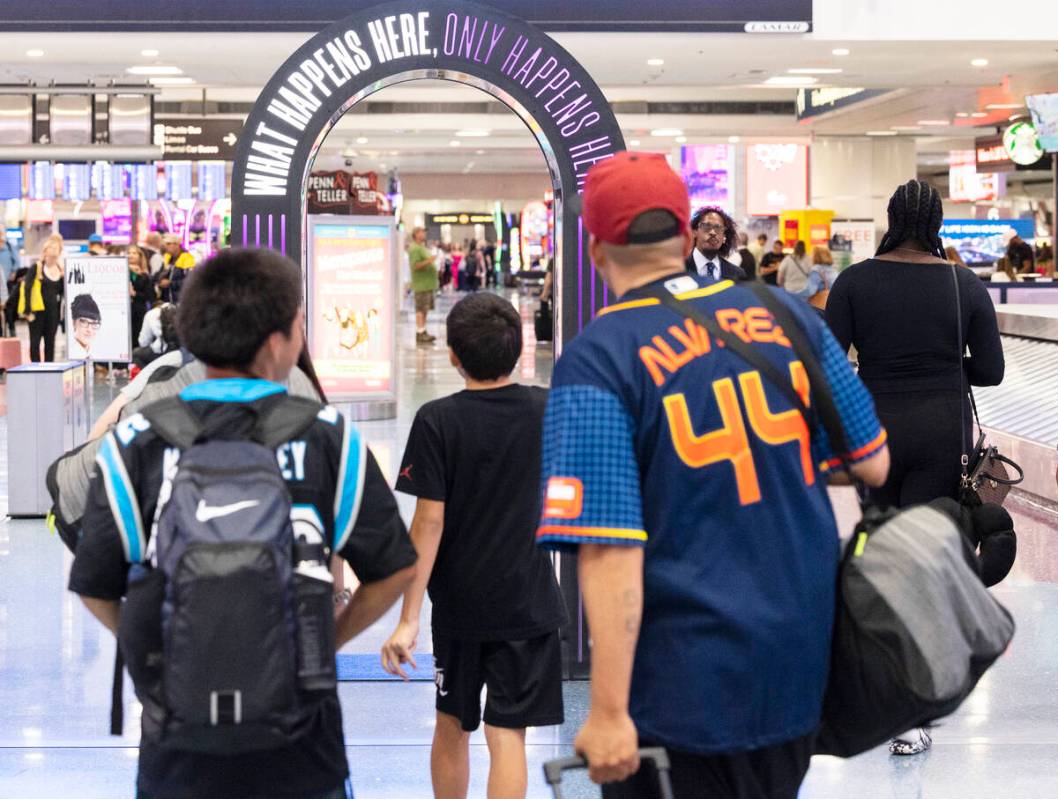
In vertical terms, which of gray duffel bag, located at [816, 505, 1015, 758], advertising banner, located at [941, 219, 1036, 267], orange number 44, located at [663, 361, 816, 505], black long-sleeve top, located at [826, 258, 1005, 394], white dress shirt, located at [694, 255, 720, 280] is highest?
advertising banner, located at [941, 219, 1036, 267]

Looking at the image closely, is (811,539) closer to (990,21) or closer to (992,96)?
(990,21)

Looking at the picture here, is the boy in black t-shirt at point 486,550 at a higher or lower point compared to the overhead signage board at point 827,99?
lower

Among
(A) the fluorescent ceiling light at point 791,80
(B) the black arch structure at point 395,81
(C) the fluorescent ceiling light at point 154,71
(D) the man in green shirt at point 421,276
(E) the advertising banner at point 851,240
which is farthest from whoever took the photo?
(E) the advertising banner at point 851,240

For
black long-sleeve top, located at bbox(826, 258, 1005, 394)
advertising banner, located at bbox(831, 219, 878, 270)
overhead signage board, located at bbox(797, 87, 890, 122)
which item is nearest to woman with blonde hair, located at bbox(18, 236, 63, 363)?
overhead signage board, located at bbox(797, 87, 890, 122)

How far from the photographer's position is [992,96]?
63.7ft

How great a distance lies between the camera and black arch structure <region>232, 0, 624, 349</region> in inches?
209

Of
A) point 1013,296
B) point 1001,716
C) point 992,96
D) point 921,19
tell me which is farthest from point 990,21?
point 1001,716

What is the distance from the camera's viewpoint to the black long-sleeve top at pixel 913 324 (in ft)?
14.9

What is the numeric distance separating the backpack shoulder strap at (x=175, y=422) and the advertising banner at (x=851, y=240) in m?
25.0

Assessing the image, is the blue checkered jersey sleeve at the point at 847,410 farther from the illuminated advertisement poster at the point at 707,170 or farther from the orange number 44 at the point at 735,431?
the illuminated advertisement poster at the point at 707,170

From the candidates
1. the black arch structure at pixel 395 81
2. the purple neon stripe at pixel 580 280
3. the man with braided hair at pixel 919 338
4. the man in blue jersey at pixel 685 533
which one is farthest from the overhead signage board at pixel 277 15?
the man in blue jersey at pixel 685 533

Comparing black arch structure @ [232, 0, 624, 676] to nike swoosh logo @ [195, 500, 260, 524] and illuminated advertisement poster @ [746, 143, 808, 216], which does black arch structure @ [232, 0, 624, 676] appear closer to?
nike swoosh logo @ [195, 500, 260, 524]

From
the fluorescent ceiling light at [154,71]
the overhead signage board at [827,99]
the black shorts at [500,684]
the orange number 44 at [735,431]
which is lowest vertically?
the black shorts at [500,684]

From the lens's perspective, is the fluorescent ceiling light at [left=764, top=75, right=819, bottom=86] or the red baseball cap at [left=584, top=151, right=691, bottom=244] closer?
the red baseball cap at [left=584, top=151, right=691, bottom=244]
